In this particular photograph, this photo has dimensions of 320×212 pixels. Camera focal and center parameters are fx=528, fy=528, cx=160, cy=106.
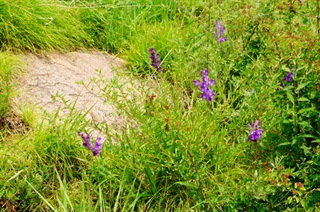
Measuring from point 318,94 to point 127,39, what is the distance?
2287mm

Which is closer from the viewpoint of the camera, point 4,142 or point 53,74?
point 4,142

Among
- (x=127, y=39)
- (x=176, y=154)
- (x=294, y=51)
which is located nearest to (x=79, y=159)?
(x=176, y=154)

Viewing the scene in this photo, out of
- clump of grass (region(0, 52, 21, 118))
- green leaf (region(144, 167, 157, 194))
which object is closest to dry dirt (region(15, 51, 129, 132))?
clump of grass (region(0, 52, 21, 118))

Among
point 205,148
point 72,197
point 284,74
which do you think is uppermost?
point 284,74

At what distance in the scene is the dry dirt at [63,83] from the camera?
3.51 metres

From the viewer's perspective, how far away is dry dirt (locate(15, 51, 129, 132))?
3514 millimetres

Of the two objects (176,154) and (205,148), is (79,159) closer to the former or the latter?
(176,154)

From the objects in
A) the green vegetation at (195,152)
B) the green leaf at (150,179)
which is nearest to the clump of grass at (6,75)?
the green vegetation at (195,152)

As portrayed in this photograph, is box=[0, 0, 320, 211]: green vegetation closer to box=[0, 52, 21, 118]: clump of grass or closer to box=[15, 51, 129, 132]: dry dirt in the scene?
box=[0, 52, 21, 118]: clump of grass

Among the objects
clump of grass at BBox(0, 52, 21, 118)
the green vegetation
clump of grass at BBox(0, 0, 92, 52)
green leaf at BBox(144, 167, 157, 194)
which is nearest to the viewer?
the green vegetation

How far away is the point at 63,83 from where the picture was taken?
3.77 m

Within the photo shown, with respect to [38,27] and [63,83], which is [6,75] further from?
[38,27]

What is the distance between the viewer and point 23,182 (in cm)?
281

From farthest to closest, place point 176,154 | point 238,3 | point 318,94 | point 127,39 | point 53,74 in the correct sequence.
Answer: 1. point 127,39
2. point 238,3
3. point 53,74
4. point 176,154
5. point 318,94
